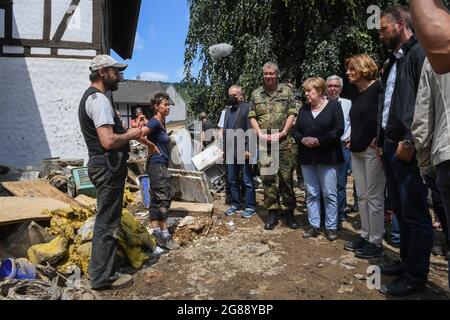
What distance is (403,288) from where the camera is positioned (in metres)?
2.77

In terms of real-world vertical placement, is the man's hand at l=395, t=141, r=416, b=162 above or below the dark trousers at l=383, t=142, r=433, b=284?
above

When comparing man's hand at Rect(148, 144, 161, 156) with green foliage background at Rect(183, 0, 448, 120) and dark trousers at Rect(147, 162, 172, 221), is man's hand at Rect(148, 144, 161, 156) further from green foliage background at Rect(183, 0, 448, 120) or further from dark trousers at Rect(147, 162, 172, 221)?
green foliage background at Rect(183, 0, 448, 120)

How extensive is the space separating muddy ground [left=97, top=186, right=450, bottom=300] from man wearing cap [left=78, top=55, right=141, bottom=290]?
9.5 inches

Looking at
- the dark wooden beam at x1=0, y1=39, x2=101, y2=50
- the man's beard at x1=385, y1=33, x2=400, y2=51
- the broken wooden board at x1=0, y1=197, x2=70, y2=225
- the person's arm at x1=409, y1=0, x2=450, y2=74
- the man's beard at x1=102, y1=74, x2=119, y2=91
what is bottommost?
the broken wooden board at x1=0, y1=197, x2=70, y2=225

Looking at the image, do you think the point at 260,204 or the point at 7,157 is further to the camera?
the point at 7,157

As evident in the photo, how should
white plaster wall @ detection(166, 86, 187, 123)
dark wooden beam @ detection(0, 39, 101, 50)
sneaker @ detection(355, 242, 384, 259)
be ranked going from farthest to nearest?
white plaster wall @ detection(166, 86, 187, 123)
dark wooden beam @ detection(0, 39, 101, 50)
sneaker @ detection(355, 242, 384, 259)

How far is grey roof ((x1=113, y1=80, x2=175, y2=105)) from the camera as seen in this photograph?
1700 inches

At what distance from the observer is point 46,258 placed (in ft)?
11.2

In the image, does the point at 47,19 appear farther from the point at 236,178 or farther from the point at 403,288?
the point at 403,288

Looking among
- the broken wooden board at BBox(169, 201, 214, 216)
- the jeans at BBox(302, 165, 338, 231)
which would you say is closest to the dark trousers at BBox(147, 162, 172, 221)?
the broken wooden board at BBox(169, 201, 214, 216)

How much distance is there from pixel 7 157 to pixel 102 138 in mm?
6643
